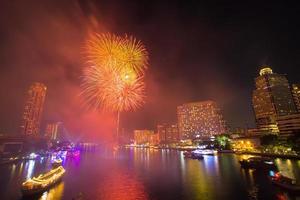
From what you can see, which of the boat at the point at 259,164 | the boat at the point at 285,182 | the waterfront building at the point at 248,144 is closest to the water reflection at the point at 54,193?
the boat at the point at 285,182

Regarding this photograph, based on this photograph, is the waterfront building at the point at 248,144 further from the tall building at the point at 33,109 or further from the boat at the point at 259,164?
the tall building at the point at 33,109

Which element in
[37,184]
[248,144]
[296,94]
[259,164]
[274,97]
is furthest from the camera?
[296,94]

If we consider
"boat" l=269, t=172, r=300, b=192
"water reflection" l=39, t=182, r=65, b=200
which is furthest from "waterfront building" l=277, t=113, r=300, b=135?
"water reflection" l=39, t=182, r=65, b=200

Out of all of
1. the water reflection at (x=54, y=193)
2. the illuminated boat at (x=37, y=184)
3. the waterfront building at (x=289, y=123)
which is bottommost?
the water reflection at (x=54, y=193)

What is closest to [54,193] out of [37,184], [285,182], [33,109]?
[37,184]

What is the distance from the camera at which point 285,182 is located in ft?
97.1

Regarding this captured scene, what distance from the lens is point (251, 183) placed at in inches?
1403

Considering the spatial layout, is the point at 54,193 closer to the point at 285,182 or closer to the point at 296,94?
the point at 285,182

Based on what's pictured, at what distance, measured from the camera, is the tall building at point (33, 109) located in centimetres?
17738

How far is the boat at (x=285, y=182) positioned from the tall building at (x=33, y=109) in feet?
658

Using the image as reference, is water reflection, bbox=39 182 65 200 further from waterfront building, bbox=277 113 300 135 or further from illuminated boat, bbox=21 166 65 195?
waterfront building, bbox=277 113 300 135

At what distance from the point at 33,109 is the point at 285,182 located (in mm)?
210655

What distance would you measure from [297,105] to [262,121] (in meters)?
56.5

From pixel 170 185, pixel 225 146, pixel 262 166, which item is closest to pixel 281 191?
pixel 170 185
